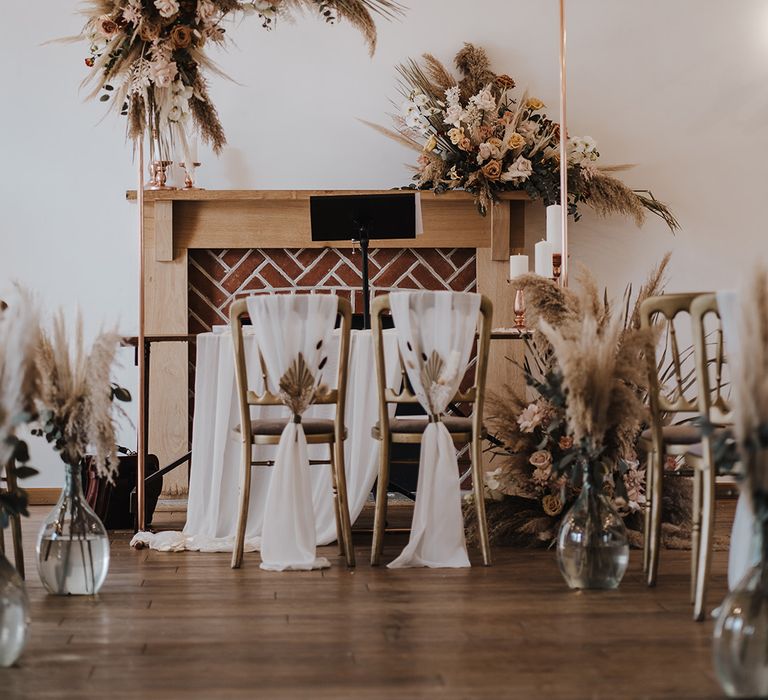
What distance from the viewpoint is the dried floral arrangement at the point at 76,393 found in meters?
3.03

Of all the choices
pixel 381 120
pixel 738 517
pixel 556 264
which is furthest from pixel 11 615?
pixel 381 120

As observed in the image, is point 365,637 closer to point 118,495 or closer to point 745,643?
point 745,643

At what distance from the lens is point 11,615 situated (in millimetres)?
2279

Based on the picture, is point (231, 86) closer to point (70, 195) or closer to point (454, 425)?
point (70, 195)

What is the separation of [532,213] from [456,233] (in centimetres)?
45

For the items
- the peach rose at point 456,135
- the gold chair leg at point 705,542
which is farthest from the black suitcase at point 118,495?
the gold chair leg at point 705,542

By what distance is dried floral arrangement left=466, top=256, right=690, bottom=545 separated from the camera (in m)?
3.06

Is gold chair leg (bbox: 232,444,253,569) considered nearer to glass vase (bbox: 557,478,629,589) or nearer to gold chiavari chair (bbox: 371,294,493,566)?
gold chiavari chair (bbox: 371,294,493,566)

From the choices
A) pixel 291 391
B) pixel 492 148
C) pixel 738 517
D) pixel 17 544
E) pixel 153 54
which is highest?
pixel 153 54

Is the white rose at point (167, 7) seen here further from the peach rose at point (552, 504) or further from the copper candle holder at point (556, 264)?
the peach rose at point (552, 504)

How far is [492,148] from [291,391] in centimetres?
212

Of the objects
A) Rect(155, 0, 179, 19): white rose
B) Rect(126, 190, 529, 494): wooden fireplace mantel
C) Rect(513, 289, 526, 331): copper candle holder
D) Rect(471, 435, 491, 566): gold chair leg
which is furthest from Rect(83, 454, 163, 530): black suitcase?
Rect(155, 0, 179, 19): white rose

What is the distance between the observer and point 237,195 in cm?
533

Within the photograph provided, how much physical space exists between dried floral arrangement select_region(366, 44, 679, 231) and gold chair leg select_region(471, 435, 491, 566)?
6.25ft
